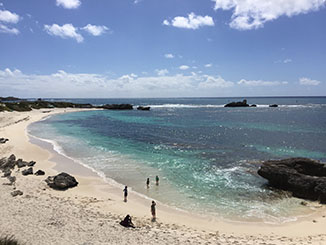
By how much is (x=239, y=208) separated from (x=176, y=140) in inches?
957

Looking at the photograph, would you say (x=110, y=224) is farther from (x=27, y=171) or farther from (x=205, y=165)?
(x=205, y=165)

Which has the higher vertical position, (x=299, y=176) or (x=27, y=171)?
(x=299, y=176)

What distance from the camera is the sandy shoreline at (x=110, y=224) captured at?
11633 millimetres

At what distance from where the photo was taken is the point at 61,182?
61.6 ft

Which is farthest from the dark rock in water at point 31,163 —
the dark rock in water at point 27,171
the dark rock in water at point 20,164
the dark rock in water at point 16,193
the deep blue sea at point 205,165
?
the dark rock in water at point 16,193

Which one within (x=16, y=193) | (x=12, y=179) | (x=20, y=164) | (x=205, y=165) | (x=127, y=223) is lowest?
(x=205, y=165)

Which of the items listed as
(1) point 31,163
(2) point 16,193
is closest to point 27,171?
(1) point 31,163

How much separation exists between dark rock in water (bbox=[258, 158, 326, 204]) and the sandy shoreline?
193 cm

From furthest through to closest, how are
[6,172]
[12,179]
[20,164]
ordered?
[20,164] < [6,172] < [12,179]

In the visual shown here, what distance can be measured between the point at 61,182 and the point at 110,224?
25.9 feet

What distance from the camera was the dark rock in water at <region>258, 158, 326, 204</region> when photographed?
17.5 metres

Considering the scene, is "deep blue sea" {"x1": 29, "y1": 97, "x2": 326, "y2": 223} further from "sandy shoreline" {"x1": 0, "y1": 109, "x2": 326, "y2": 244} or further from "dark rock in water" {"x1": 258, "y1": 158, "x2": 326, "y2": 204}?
"sandy shoreline" {"x1": 0, "y1": 109, "x2": 326, "y2": 244}

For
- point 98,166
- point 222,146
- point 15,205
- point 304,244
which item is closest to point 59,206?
point 15,205

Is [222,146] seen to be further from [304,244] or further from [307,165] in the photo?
[304,244]
